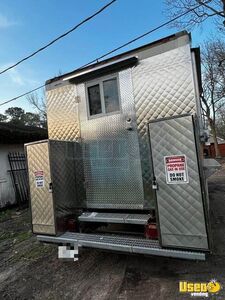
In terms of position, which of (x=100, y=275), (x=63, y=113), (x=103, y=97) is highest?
(x=103, y=97)

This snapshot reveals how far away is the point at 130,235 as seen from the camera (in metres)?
3.68

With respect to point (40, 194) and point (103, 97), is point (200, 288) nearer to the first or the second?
point (40, 194)

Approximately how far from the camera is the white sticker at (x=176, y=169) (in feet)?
9.40

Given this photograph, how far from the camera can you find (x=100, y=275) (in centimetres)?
361

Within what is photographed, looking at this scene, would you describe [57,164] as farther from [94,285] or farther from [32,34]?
[32,34]

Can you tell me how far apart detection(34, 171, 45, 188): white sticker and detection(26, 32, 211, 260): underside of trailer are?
17mm

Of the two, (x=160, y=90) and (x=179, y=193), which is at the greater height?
(x=160, y=90)

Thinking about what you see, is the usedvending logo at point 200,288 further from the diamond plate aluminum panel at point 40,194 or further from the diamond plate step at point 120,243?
the diamond plate aluminum panel at point 40,194

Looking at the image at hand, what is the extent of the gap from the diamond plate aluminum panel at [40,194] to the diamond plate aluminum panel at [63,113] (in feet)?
2.16

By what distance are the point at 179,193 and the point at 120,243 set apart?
1087 millimetres

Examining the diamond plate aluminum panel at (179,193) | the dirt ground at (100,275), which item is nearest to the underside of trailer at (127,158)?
the diamond plate aluminum panel at (179,193)

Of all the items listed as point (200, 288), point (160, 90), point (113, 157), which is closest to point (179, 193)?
point (200, 288)

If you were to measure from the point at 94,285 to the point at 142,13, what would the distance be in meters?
7.00

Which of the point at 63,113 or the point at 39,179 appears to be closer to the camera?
the point at 39,179
